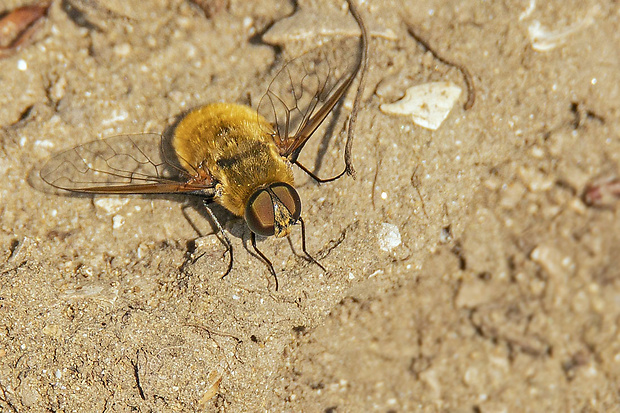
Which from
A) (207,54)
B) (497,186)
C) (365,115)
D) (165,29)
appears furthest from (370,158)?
(165,29)

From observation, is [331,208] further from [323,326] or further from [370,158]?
[323,326]

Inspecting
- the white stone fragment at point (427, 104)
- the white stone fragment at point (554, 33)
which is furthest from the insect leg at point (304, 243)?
the white stone fragment at point (554, 33)

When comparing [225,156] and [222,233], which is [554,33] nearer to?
[225,156]

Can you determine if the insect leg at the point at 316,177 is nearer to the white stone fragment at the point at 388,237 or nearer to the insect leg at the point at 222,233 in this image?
the white stone fragment at the point at 388,237

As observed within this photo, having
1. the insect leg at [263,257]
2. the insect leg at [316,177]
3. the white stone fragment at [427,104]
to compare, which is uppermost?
the white stone fragment at [427,104]

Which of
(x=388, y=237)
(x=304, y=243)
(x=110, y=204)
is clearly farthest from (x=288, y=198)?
(x=110, y=204)

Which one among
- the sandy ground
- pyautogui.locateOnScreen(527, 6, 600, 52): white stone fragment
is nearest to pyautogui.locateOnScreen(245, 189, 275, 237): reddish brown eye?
the sandy ground
